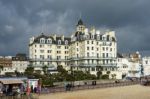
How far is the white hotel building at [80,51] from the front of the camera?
115156 millimetres

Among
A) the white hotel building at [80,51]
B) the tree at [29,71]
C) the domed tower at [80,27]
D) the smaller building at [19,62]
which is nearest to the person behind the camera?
the tree at [29,71]

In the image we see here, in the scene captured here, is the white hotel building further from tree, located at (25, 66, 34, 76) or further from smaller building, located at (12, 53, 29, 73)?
smaller building, located at (12, 53, 29, 73)

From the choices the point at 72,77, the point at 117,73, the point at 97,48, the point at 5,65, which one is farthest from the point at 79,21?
the point at 5,65

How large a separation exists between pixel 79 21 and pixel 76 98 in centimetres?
7344

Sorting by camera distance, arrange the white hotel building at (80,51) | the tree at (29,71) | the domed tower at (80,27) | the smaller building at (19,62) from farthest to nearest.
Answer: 1. the smaller building at (19,62)
2. the domed tower at (80,27)
3. the white hotel building at (80,51)
4. the tree at (29,71)

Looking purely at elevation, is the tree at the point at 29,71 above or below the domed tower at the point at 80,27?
below

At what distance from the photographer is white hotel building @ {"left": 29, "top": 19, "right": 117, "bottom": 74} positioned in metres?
115

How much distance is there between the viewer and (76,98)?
56.4 metres

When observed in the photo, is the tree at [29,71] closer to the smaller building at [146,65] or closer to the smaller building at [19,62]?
the smaller building at [19,62]

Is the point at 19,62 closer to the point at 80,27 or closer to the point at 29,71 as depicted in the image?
the point at 80,27

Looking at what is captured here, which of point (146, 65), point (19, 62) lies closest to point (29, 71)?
point (19, 62)

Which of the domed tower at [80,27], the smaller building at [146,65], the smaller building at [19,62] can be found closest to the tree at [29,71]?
the domed tower at [80,27]

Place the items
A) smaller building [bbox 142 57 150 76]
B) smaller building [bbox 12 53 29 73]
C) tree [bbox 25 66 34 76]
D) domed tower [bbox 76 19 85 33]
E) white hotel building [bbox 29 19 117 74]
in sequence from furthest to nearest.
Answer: smaller building [bbox 142 57 150 76] → smaller building [bbox 12 53 29 73] → domed tower [bbox 76 19 85 33] → white hotel building [bbox 29 19 117 74] → tree [bbox 25 66 34 76]

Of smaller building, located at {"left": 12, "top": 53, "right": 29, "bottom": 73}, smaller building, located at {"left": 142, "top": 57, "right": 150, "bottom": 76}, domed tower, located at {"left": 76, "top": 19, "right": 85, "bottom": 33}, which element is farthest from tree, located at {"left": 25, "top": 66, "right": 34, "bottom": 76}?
smaller building, located at {"left": 142, "top": 57, "right": 150, "bottom": 76}
